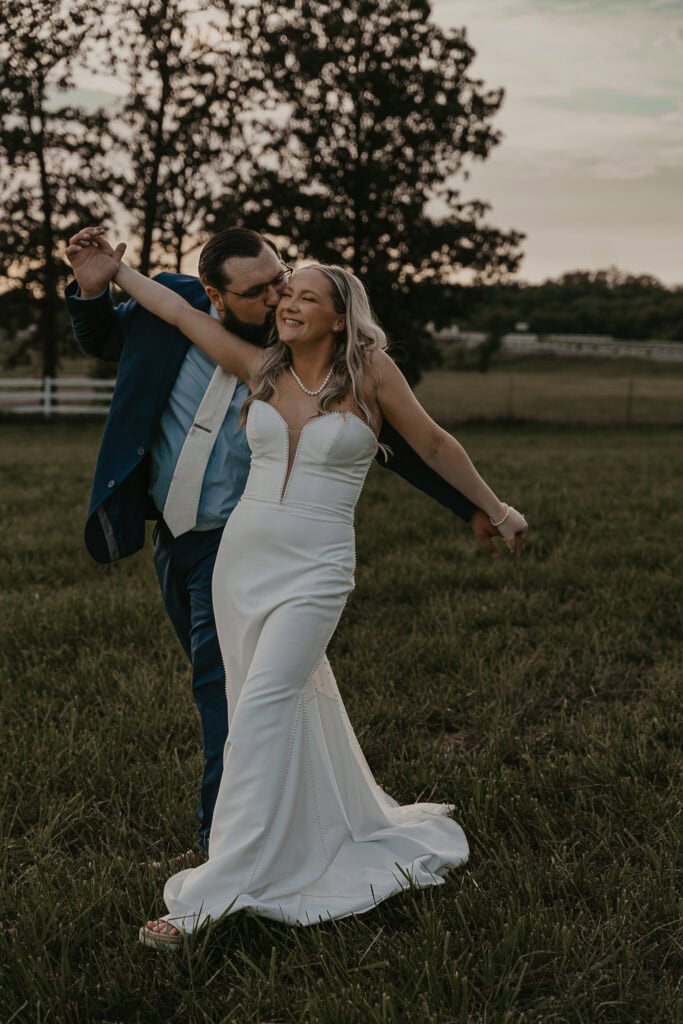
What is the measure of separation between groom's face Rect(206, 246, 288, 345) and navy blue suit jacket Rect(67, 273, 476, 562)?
0.20m

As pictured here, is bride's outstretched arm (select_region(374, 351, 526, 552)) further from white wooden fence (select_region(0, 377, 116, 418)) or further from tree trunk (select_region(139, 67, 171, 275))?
tree trunk (select_region(139, 67, 171, 275))

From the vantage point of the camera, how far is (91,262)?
12.7 ft

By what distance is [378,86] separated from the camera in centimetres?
3244

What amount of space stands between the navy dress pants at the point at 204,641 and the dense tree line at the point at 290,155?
27.3 meters

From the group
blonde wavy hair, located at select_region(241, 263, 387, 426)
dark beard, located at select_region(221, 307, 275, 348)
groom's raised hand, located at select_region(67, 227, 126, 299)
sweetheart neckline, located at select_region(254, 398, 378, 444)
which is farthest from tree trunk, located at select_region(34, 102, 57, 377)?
sweetheart neckline, located at select_region(254, 398, 378, 444)

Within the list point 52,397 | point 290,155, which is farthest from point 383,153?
point 52,397

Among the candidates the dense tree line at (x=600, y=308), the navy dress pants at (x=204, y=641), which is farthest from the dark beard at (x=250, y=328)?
the dense tree line at (x=600, y=308)

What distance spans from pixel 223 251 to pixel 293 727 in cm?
168

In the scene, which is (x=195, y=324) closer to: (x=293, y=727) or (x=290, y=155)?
(x=293, y=727)

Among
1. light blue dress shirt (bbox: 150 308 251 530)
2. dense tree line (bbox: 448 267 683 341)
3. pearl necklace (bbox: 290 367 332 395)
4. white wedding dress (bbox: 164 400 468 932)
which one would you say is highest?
dense tree line (bbox: 448 267 683 341)

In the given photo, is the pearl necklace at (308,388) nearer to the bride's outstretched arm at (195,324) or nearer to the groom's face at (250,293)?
the bride's outstretched arm at (195,324)

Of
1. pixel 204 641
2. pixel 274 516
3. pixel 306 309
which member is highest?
pixel 306 309

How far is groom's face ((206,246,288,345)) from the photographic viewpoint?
3723mm

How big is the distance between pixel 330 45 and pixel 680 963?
33.0 metres
